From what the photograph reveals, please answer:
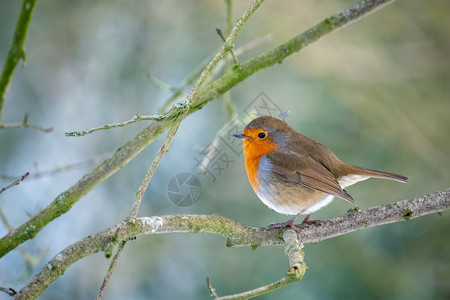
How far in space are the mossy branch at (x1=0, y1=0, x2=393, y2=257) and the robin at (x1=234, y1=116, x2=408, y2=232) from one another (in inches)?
23.1

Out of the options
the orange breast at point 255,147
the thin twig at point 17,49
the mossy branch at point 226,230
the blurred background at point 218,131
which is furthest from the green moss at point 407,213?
the thin twig at point 17,49

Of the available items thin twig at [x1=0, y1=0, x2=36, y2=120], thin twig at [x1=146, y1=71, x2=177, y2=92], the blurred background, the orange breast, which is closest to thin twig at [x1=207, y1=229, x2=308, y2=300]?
the orange breast

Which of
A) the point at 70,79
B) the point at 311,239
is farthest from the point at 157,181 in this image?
the point at 311,239

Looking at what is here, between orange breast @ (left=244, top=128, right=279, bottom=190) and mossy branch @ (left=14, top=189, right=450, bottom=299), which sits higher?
orange breast @ (left=244, top=128, right=279, bottom=190)

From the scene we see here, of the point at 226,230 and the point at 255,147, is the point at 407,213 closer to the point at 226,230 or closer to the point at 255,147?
the point at 226,230

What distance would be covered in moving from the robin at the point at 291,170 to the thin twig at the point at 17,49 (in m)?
1.58

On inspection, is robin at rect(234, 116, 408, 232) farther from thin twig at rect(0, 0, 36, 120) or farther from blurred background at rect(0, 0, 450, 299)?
thin twig at rect(0, 0, 36, 120)

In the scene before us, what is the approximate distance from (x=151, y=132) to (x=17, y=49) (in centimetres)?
92

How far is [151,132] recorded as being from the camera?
2836 mm

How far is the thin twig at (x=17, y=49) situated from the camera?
282 cm

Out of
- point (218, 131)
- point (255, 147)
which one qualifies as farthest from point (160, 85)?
point (255, 147)

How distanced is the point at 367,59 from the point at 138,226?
11.4ft

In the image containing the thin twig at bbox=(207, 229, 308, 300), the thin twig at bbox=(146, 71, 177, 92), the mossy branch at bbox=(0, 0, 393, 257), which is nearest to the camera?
the thin twig at bbox=(207, 229, 308, 300)

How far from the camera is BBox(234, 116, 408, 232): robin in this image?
3398 mm
